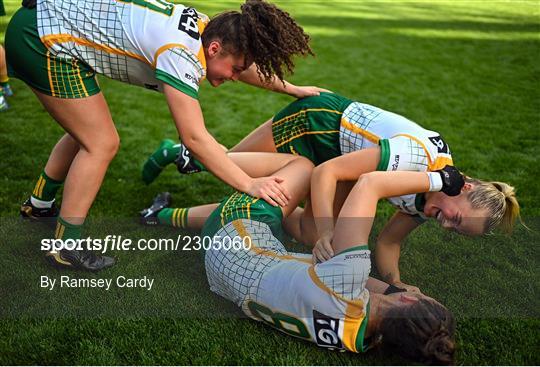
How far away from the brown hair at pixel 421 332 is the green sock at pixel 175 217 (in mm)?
1183

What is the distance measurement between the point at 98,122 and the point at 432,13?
8.84 m

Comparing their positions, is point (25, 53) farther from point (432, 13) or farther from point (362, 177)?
point (432, 13)

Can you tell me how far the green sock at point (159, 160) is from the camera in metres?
3.02

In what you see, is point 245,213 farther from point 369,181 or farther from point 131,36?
point 131,36

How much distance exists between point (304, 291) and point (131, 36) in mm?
1074

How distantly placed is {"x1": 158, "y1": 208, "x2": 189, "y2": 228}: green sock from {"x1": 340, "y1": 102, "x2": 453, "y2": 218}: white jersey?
0.80 metres

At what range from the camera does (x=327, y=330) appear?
185 centimetres

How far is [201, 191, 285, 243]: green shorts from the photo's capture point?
2.24 meters

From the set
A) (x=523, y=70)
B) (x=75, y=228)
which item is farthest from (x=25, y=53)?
(x=523, y=70)

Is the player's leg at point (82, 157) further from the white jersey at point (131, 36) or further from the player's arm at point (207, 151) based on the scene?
the player's arm at point (207, 151)

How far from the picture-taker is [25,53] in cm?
213

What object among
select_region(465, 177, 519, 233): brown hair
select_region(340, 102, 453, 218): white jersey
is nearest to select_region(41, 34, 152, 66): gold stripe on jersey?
select_region(340, 102, 453, 218): white jersey

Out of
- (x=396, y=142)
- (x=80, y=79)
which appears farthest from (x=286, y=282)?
(x=80, y=79)

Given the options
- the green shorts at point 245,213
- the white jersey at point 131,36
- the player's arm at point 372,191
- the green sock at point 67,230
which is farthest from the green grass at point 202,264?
the white jersey at point 131,36
